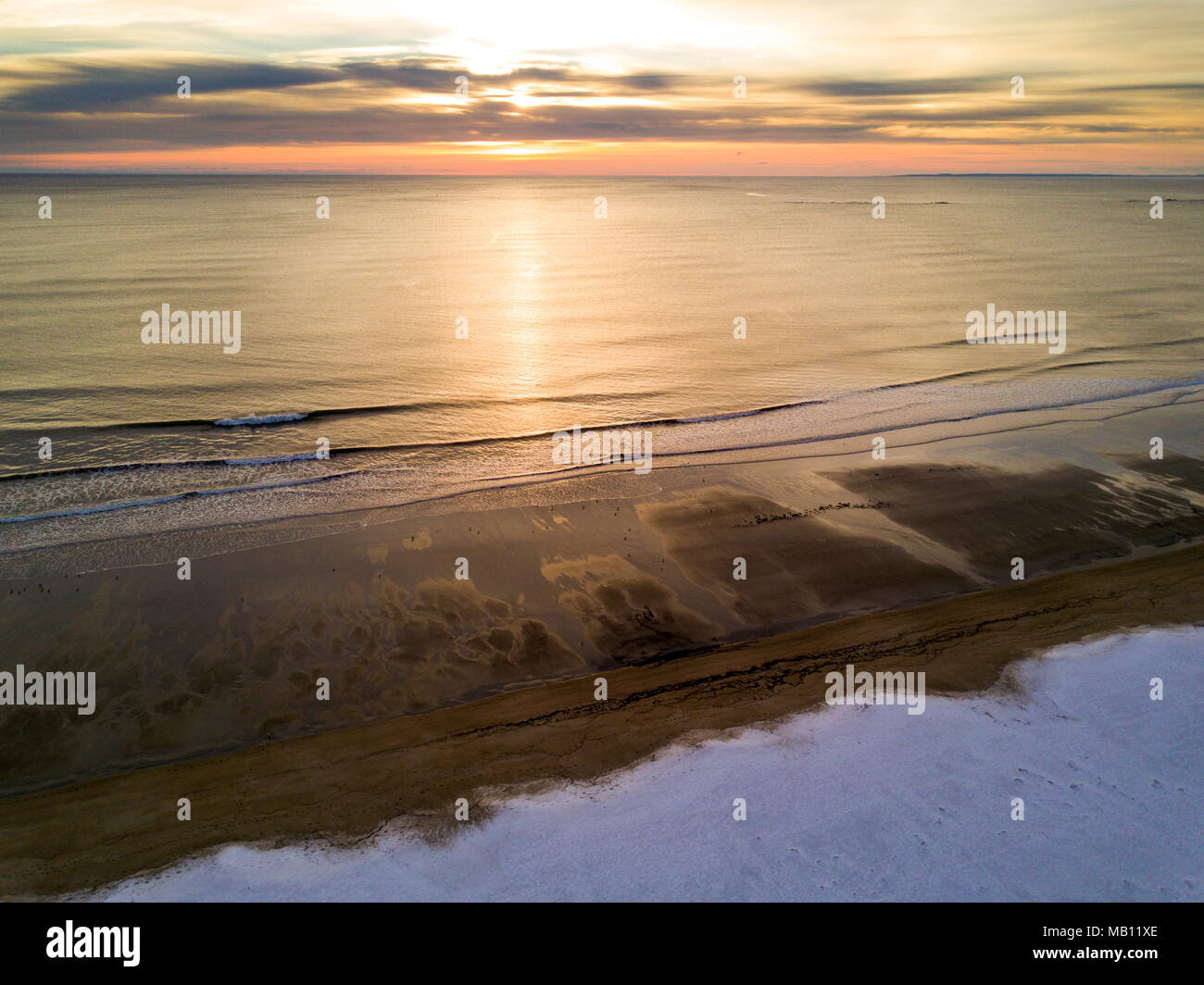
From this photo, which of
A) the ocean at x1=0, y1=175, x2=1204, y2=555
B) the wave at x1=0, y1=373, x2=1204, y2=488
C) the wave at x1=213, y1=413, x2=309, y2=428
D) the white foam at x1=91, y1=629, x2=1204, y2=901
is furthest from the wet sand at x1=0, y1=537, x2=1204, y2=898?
the wave at x1=213, y1=413, x2=309, y2=428

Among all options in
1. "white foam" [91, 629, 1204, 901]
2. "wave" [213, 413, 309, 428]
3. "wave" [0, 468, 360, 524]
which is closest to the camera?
"white foam" [91, 629, 1204, 901]

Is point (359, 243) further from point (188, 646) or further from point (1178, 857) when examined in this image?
point (1178, 857)

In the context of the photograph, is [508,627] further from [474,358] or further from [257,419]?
[474,358]

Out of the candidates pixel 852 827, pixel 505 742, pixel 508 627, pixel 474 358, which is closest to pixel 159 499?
pixel 508 627

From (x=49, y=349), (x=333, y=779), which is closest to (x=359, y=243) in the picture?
(x=49, y=349)

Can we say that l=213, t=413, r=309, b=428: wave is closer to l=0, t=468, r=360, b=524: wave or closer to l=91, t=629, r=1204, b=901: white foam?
l=0, t=468, r=360, b=524: wave
